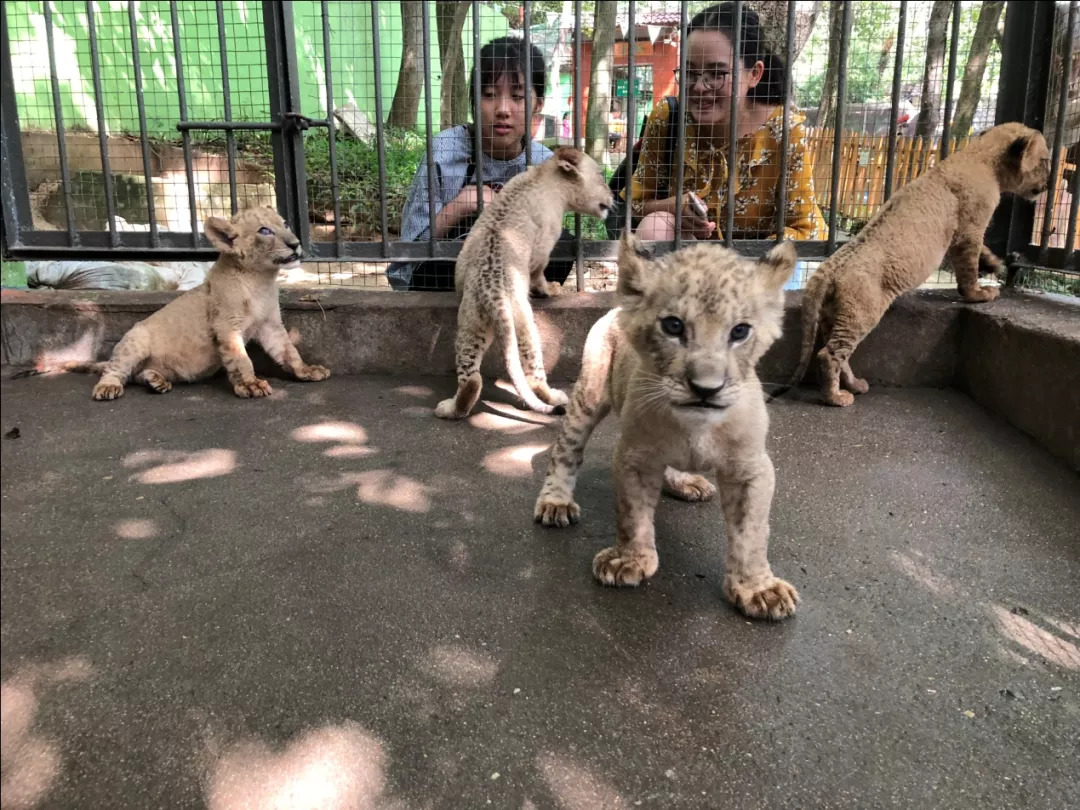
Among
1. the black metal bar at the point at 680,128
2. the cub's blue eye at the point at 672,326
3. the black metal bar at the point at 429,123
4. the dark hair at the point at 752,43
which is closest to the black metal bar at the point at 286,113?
the black metal bar at the point at 429,123

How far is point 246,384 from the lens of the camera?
18.9 ft

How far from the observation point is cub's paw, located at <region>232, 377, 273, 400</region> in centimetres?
570

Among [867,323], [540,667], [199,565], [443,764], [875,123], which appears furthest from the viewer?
[875,123]

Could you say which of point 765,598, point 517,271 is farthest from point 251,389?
point 765,598

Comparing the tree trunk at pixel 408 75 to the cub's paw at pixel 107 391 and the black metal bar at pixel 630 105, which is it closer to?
the black metal bar at pixel 630 105

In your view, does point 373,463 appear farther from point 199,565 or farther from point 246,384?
point 246,384

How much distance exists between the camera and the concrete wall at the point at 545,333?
521 cm

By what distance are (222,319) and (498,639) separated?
13.5 feet

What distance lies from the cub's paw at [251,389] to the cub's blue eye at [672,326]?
3.86 metres

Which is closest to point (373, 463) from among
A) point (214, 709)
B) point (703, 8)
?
point (214, 709)

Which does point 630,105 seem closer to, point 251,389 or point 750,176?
point 750,176

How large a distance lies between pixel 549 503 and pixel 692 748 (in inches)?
63.4

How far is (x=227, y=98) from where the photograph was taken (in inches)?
238

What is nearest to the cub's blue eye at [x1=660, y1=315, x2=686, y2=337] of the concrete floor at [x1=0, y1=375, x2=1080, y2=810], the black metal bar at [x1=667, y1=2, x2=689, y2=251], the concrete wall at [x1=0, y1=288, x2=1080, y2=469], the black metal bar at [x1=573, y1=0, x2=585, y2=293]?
the concrete floor at [x1=0, y1=375, x2=1080, y2=810]
